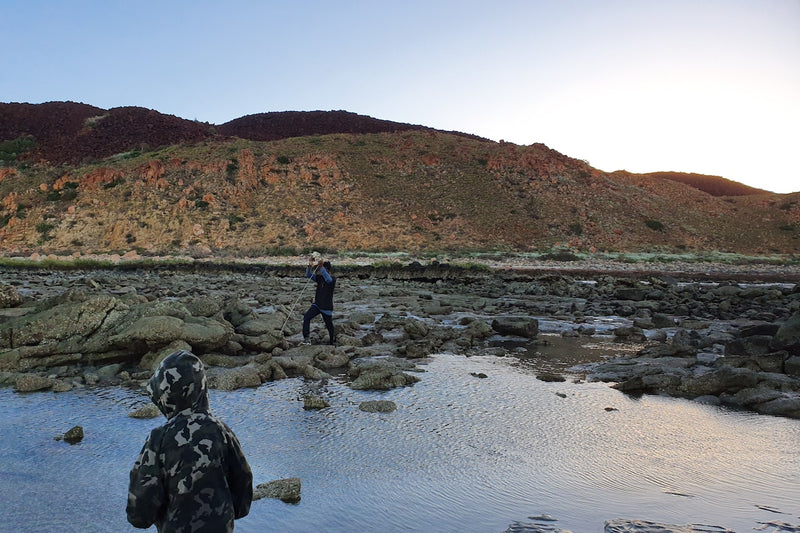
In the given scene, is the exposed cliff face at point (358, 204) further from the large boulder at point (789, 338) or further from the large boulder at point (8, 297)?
the large boulder at point (789, 338)

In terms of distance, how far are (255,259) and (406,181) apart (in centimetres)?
2313

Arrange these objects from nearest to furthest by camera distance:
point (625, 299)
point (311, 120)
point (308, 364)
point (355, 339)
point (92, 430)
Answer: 1. point (92, 430)
2. point (308, 364)
3. point (355, 339)
4. point (625, 299)
5. point (311, 120)

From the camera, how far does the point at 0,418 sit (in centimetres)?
764

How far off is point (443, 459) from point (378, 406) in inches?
81.5

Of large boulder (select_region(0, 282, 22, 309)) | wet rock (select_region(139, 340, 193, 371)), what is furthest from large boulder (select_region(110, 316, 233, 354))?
large boulder (select_region(0, 282, 22, 309))

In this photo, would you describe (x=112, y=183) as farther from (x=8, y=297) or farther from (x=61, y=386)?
(x=61, y=386)

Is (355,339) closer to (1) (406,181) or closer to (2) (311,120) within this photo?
(1) (406,181)

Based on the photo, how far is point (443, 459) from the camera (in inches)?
254

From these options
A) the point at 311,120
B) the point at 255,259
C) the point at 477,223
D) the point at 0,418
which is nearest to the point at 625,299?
the point at 0,418

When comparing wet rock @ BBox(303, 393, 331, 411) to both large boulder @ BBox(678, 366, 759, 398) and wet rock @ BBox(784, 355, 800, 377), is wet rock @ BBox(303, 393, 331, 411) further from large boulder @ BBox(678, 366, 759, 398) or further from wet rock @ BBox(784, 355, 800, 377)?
wet rock @ BBox(784, 355, 800, 377)

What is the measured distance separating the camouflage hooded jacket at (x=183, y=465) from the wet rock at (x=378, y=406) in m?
5.30

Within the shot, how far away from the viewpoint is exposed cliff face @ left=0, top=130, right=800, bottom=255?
169ft

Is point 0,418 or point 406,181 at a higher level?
point 406,181

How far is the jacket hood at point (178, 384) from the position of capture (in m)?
2.96
